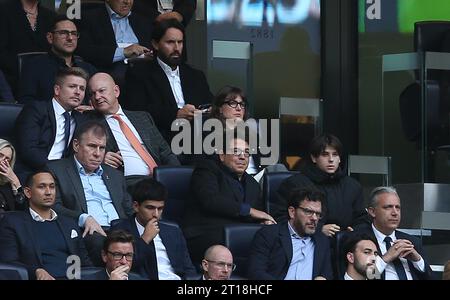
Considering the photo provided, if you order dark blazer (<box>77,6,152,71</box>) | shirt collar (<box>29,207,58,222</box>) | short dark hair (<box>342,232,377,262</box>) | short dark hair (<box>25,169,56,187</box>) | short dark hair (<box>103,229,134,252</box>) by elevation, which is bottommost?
short dark hair (<box>342,232,377,262</box>)

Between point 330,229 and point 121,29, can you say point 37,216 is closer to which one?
point 330,229

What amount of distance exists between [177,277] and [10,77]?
83.5 inches

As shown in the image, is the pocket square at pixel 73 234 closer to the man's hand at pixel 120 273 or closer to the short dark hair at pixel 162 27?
the man's hand at pixel 120 273

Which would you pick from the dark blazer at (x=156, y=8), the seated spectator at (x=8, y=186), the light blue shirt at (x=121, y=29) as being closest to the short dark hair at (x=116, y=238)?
the seated spectator at (x=8, y=186)

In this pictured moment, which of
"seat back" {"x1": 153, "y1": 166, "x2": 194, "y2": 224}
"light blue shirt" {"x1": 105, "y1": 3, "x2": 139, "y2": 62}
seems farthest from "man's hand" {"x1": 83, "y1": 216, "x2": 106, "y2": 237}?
"light blue shirt" {"x1": 105, "y1": 3, "x2": 139, "y2": 62}

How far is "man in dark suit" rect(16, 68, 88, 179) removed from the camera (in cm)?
1084

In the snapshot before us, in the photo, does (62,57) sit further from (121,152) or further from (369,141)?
(369,141)

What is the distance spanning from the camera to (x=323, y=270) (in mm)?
10672

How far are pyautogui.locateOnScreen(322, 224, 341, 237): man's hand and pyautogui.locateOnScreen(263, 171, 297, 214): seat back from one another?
411 millimetres

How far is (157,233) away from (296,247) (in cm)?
88

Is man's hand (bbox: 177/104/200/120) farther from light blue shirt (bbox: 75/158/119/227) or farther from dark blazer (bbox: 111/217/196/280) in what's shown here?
dark blazer (bbox: 111/217/196/280)

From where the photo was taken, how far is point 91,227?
10.3 metres

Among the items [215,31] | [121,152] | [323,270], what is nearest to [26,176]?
[121,152]
